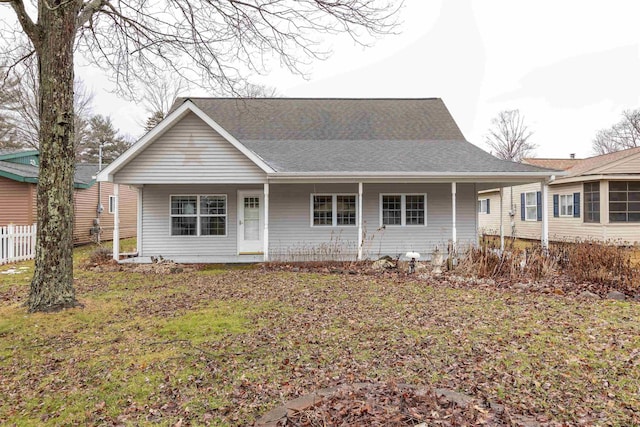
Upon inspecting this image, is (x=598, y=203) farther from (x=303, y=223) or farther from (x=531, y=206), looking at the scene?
(x=303, y=223)

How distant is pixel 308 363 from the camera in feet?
13.1

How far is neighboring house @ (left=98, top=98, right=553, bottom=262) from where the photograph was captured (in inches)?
423

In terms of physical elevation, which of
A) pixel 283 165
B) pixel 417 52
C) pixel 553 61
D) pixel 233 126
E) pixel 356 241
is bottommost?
pixel 356 241

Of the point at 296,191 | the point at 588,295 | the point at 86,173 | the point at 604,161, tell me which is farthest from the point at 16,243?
the point at 604,161

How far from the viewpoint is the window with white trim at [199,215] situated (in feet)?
40.0

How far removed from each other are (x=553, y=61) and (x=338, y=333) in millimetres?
26105

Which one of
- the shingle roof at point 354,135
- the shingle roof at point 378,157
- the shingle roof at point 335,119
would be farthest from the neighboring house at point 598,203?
the shingle roof at point 335,119

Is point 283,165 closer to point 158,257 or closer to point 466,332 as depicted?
point 158,257

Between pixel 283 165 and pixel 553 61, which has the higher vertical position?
pixel 553 61

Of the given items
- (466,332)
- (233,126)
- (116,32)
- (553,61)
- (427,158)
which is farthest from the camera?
(553,61)

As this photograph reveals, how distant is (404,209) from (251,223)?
525cm

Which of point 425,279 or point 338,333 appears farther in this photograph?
point 425,279

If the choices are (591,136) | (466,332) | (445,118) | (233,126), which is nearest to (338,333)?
(466,332)

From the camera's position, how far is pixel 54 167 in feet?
18.5
